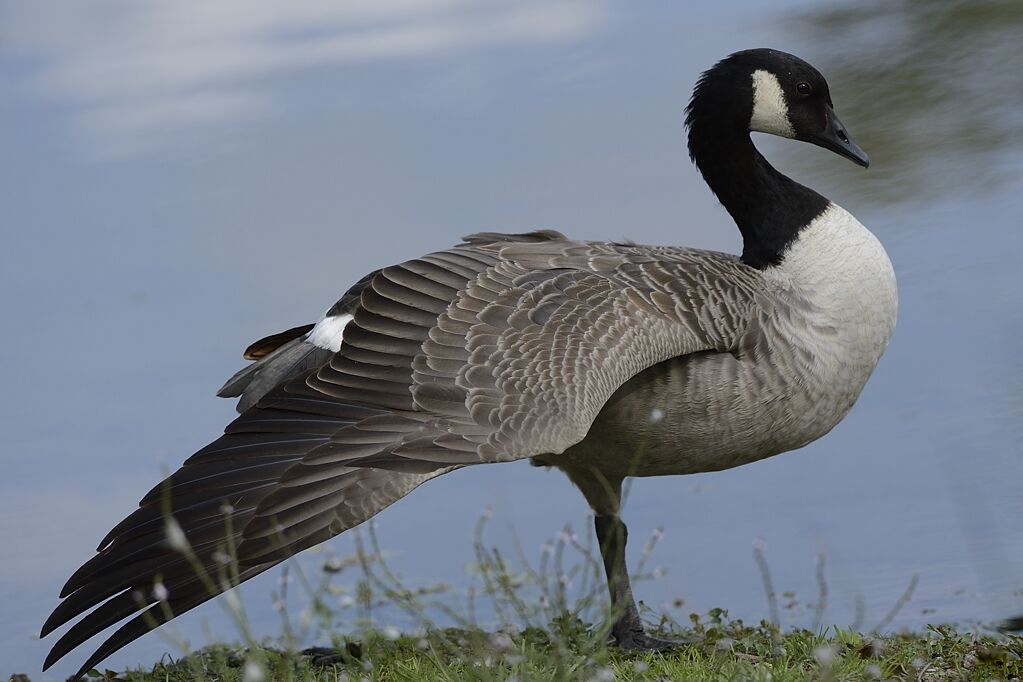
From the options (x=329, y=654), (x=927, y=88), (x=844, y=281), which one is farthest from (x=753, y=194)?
(x=927, y=88)

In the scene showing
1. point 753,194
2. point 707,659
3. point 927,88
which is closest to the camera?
point 707,659

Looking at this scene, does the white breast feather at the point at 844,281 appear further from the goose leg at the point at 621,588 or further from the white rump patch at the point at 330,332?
the white rump patch at the point at 330,332

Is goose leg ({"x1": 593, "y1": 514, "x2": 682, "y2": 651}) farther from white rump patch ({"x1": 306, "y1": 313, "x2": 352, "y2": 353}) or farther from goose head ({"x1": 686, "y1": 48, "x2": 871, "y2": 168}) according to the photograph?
goose head ({"x1": 686, "y1": 48, "x2": 871, "y2": 168})

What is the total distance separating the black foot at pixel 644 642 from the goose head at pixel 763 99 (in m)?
2.04

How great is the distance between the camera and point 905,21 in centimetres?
1453

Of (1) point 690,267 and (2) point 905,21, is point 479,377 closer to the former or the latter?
(1) point 690,267

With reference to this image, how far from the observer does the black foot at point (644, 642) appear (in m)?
5.51

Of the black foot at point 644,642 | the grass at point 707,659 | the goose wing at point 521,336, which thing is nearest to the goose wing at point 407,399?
the goose wing at point 521,336

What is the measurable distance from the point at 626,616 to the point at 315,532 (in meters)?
1.94

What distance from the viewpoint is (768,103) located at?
19.0 feet

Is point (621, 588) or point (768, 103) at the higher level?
point (768, 103)

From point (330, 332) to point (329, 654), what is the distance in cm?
133

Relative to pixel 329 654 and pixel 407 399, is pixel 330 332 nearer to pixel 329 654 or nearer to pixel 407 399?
pixel 407 399

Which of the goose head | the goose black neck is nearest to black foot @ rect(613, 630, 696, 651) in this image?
the goose black neck
